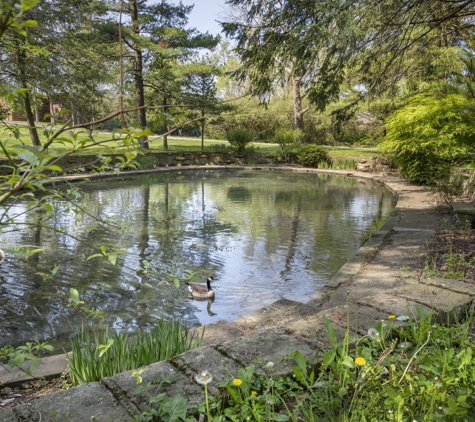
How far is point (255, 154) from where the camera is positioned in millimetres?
20375

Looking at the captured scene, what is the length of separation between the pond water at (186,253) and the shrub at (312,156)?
7188 mm

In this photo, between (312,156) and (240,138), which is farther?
(240,138)

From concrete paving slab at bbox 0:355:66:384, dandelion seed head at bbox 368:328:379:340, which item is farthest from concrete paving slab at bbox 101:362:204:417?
concrete paving slab at bbox 0:355:66:384

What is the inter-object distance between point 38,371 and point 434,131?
34.8ft

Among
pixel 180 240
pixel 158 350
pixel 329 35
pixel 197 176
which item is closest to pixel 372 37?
pixel 329 35

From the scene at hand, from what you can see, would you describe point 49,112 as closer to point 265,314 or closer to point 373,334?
point 265,314

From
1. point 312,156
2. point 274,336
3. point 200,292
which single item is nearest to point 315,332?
point 274,336

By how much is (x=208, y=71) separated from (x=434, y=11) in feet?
43.2

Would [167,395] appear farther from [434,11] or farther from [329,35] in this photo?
[434,11]

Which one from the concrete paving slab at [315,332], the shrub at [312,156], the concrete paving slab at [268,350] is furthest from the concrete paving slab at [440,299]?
the shrub at [312,156]

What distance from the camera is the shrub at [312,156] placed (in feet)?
60.7

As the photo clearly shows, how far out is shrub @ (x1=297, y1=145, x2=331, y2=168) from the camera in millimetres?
18516

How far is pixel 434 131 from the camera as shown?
1006 centimetres

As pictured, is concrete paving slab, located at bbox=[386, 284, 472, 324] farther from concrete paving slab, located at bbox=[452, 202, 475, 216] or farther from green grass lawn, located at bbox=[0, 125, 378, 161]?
concrete paving slab, located at bbox=[452, 202, 475, 216]
